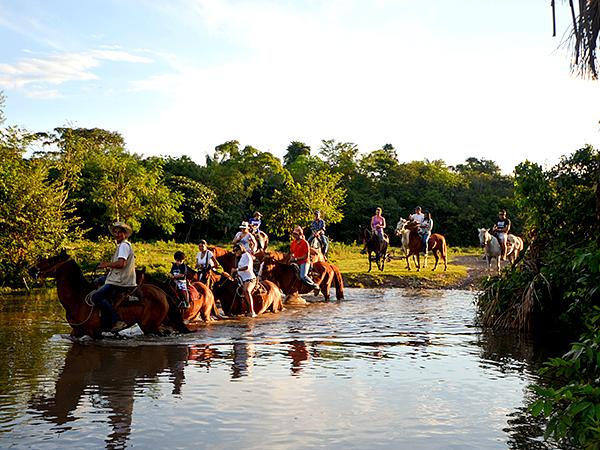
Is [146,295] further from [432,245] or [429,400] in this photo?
[432,245]

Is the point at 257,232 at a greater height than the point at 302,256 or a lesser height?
greater

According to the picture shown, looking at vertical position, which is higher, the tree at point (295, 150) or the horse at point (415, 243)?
the tree at point (295, 150)

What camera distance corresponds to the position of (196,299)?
15547 millimetres

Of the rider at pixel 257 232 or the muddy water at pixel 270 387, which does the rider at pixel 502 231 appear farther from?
the muddy water at pixel 270 387

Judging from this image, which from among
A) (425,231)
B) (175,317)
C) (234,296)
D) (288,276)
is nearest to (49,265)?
(175,317)

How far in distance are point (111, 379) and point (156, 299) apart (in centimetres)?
361

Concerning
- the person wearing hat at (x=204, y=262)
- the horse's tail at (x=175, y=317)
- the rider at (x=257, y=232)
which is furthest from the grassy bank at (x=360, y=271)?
the horse's tail at (x=175, y=317)

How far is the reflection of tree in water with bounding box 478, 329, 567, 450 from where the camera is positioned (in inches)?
295

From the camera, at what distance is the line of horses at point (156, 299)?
13.1m

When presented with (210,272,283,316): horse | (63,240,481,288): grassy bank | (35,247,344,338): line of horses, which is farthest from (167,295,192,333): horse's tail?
(63,240,481,288): grassy bank

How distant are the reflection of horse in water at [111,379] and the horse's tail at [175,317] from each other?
4.49 feet

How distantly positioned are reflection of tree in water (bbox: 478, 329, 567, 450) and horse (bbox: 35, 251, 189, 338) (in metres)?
6.02

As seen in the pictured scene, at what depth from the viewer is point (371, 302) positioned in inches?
827

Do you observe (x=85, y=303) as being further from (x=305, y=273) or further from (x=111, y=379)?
(x=305, y=273)
